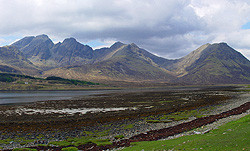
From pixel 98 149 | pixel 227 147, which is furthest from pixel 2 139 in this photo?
pixel 227 147

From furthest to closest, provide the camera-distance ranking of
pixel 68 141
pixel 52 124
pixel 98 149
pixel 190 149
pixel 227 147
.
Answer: pixel 52 124
pixel 68 141
pixel 98 149
pixel 190 149
pixel 227 147

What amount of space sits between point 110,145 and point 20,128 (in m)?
25.7

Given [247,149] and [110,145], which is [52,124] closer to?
[110,145]

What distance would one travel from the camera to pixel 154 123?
4206 centimetres

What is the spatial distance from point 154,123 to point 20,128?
97.6 ft

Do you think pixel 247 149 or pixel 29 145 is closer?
pixel 247 149

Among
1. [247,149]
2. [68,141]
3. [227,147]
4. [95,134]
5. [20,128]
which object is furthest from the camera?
[20,128]

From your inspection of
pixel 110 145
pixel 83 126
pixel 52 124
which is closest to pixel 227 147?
pixel 110 145

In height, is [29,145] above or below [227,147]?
below

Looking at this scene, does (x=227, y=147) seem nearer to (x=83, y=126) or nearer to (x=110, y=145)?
(x=110, y=145)

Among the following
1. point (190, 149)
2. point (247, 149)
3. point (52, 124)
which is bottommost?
point (52, 124)

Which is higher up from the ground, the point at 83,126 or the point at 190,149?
the point at 190,149

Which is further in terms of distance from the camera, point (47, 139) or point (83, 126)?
point (83, 126)

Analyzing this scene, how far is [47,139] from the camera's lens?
32094 mm
